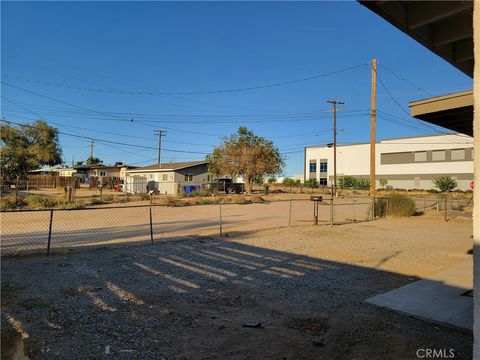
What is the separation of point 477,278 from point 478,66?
1.23 m

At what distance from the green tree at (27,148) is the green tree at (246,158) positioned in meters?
21.3

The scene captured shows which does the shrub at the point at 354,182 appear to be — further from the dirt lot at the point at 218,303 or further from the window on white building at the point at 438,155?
the dirt lot at the point at 218,303

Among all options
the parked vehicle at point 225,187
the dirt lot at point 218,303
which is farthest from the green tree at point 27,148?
the dirt lot at point 218,303

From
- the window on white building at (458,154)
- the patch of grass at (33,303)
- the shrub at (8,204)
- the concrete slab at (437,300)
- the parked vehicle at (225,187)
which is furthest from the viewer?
the window on white building at (458,154)

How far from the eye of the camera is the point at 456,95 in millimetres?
6855

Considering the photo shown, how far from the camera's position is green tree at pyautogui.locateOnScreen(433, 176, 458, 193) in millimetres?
61844

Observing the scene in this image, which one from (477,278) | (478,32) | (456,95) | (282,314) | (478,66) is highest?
(456,95)

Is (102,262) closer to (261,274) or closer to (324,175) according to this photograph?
(261,274)

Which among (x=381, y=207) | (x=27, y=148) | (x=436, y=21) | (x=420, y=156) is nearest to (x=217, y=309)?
(x=436, y=21)

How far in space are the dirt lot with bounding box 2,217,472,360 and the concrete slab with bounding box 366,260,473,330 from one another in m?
0.25

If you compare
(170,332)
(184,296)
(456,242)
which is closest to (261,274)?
(184,296)

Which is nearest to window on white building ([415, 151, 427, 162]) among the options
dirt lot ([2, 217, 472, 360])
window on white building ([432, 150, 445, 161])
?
window on white building ([432, 150, 445, 161])

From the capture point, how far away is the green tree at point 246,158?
1991 inches

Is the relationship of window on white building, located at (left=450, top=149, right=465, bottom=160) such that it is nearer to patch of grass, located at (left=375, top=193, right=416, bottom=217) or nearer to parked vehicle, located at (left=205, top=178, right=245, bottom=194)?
parked vehicle, located at (left=205, top=178, right=245, bottom=194)
